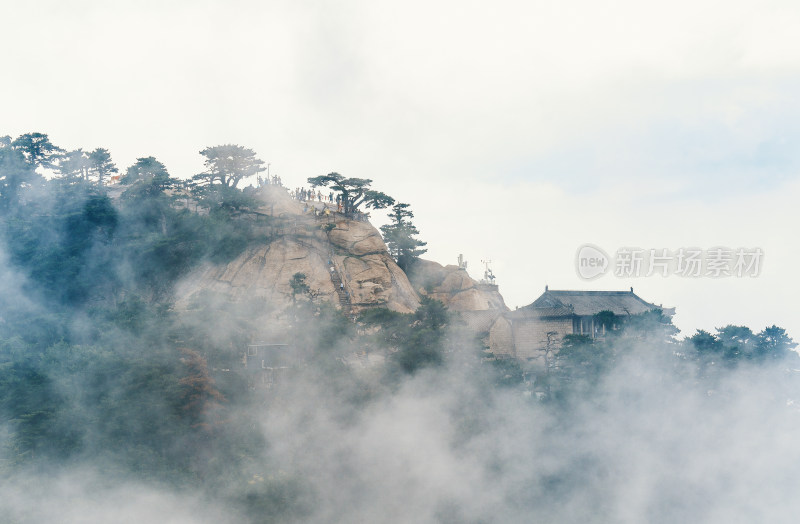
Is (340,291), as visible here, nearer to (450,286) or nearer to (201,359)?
(450,286)

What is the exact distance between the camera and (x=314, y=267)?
28672 millimetres

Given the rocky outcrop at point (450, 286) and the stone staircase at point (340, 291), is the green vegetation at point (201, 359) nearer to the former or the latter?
the stone staircase at point (340, 291)

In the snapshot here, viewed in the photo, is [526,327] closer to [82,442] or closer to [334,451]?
[334,451]

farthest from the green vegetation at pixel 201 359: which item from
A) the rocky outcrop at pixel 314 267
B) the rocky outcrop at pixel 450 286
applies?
the rocky outcrop at pixel 450 286

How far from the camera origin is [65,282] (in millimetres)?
28516

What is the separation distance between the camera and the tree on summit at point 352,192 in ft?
105

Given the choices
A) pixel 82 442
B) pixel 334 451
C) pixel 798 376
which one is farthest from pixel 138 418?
pixel 798 376

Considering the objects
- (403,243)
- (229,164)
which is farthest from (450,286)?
(229,164)

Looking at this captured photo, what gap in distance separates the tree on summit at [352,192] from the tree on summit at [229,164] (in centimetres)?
331

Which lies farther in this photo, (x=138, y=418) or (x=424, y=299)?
(x=424, y=299)

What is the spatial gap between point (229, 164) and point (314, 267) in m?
7.75

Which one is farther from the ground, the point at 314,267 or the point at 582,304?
the point at 314,267

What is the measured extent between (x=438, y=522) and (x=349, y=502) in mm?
2673

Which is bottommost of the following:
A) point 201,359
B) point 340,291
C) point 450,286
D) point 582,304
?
point 201,359
